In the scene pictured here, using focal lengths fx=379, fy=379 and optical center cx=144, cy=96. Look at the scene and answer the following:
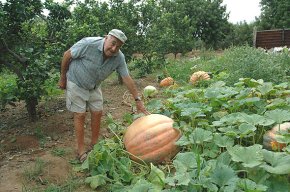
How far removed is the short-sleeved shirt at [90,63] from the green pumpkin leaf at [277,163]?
1.91 m

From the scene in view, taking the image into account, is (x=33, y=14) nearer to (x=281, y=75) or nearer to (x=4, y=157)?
(x=4, y=157)

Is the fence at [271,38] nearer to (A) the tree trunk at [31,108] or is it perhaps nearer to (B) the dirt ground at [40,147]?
(B) the dirt ground at [40,147]

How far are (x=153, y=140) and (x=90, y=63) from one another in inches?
41.7

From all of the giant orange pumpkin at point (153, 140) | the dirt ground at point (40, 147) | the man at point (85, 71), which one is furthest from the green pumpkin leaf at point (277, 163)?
the man at point (85, 71)

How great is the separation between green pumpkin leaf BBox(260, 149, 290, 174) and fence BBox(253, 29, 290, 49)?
13557 mm

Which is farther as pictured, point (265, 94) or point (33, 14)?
point (33, 14)

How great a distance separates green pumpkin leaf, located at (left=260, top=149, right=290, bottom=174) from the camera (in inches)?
99.2

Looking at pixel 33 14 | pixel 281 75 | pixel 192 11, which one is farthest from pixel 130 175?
pixel 192 11

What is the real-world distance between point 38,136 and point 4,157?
589mm

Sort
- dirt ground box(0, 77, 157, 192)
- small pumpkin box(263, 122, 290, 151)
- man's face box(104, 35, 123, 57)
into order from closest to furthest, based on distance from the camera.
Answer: small pumpkin box(263, 122, 290, 151), dirt ground box(0, 77, 157, 192), man's face box(104, 35, 123, 57)

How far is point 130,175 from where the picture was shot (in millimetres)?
3373

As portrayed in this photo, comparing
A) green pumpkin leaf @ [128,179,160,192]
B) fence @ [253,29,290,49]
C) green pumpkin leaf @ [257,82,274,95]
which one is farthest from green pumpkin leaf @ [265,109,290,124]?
fence @ [253,29,290,49]

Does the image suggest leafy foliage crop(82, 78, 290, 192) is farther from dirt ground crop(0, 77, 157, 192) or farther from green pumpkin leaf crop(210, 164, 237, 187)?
dirt ground crop(0, 77, 157, 192)

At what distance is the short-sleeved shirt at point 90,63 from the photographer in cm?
397
